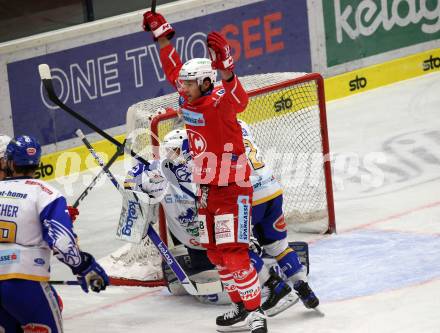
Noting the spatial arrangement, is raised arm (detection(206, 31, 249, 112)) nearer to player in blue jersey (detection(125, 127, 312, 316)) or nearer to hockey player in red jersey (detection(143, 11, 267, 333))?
hockey player in red jersey (detection(143, 11, 267, 333))

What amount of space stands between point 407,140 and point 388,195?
151 cm

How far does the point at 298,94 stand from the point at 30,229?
3.31m

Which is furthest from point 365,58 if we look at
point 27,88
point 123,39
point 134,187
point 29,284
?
point 29,284

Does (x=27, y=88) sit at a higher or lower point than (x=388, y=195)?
higher

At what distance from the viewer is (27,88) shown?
9.60m

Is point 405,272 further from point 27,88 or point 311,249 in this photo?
point 27,88

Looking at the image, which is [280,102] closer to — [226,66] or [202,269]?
[202,269]

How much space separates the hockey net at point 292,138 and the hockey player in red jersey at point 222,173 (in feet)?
4.29

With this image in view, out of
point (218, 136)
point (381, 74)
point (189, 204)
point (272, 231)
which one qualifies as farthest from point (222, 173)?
point (381, 74)

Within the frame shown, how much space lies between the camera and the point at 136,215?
6.61 m

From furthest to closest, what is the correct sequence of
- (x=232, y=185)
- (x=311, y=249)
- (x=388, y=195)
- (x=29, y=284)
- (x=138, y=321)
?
1. (x=388, y=195)
2. (x=311, y=249)
3. (x=138, y=321)
4. (x=232, y=185)
5. (x=29, y=284)

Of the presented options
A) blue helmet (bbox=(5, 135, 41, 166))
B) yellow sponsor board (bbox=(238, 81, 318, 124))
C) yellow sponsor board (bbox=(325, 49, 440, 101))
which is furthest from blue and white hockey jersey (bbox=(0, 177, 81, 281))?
yellow sponsor board (bbox=(325, 49, 440, 101))

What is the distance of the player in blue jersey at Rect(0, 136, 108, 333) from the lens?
4.87 m

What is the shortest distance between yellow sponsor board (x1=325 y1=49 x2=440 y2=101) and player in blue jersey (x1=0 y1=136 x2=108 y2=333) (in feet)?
22.3
